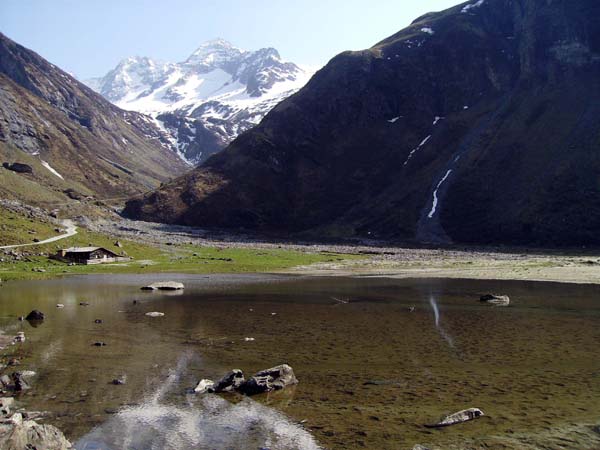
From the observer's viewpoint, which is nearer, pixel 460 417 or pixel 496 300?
pixel 460 417

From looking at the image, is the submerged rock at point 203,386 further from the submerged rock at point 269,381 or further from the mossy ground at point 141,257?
the mossy ground at point 141,257

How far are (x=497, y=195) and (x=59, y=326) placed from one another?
463 feet

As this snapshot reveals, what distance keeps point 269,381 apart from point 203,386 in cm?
299

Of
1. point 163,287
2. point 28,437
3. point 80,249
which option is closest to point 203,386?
point 28,437

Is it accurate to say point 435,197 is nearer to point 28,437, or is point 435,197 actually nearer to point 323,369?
point 323,369

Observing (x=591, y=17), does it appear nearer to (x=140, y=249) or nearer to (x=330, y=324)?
(x=140, y=249)

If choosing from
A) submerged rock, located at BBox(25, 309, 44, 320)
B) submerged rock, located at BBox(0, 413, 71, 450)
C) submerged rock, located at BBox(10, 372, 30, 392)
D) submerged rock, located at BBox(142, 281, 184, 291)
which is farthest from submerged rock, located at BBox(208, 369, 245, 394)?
submerged rock, located at BBox(142, 281, 184, 291)

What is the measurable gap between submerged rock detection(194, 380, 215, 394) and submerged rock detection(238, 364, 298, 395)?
1.43 meters

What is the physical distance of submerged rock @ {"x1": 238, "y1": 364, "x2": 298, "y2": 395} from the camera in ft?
77.8

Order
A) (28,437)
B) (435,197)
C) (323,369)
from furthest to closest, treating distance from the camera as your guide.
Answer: (435,197), (323,369), (28,437)

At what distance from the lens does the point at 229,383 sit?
24125 mm

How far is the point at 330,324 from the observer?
4125 cm

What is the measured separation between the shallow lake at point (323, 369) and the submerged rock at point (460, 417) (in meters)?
0.26

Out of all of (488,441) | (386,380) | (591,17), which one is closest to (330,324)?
(386,380)
